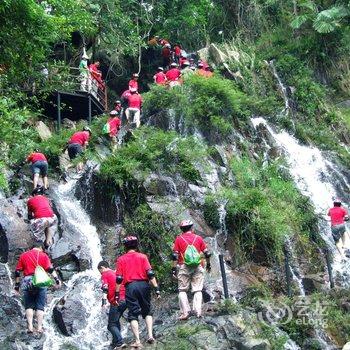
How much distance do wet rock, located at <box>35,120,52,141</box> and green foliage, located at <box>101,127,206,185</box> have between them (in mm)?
3779

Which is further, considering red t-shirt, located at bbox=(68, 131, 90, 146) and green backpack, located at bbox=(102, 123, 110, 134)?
green backpack, located at bbox=(102, 123, 110, 134)

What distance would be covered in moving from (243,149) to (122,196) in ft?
16.9

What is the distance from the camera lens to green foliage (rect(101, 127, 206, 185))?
15.3m

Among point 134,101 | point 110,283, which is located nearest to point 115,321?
point 110,283

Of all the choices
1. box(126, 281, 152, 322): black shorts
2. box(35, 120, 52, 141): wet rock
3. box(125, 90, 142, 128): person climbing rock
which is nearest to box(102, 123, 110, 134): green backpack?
box(125, 90, 142, 128): person climbing rock

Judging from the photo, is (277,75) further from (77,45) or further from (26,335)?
(26,335)

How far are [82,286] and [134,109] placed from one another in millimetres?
7606

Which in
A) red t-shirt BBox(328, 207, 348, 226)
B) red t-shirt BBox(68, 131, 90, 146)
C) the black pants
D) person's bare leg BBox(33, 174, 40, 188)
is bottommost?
the black pants

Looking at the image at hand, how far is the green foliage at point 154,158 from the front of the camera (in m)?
15.3

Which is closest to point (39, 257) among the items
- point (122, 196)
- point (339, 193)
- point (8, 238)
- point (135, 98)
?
point (8, 238)

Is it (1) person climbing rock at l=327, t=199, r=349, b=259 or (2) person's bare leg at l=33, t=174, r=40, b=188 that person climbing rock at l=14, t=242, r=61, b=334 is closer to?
(2) person's bare leg at l=33, t=174, r=40, b=188

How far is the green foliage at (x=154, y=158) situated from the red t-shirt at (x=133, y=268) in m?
5.54
